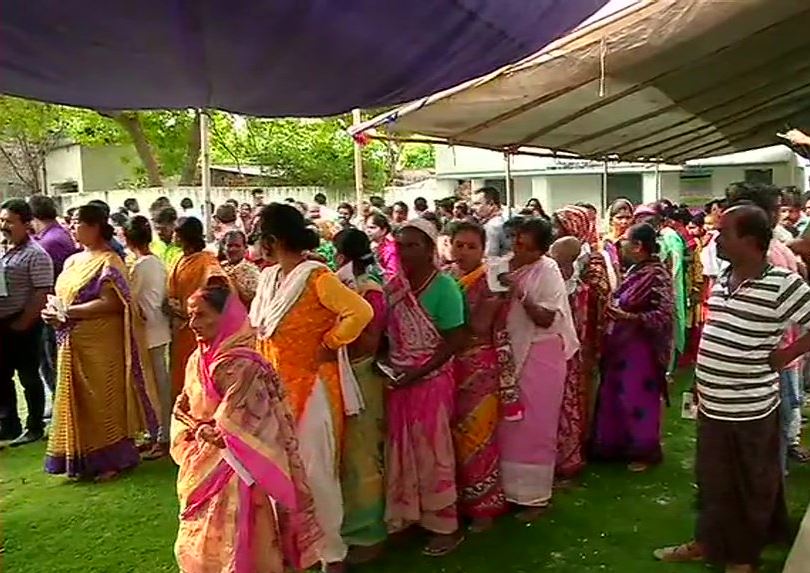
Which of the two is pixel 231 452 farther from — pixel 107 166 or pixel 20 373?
pixel 107 166

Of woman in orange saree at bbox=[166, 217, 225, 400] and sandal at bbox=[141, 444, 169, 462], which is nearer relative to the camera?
woman in orange saree at bbox=[166, 217, 225, 400]

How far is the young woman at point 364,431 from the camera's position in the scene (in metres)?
3.67

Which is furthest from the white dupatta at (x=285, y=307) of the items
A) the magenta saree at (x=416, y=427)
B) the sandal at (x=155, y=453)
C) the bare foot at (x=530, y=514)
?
the sandal at (x=155, y=453)

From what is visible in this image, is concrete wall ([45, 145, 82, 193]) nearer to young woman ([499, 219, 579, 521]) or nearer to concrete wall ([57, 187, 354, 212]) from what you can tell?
concrete wall ([57, 187, 354, 212])

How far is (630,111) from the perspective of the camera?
6.79 metres

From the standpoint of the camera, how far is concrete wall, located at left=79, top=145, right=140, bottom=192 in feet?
90.3

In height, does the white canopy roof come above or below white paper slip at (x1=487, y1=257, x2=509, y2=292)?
above

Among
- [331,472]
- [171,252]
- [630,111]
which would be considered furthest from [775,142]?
[331,472]

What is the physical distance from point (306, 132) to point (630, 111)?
821 inches

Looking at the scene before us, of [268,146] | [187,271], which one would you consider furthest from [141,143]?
[187,271]

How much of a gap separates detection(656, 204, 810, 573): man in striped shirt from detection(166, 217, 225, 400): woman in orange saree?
293 centimetres

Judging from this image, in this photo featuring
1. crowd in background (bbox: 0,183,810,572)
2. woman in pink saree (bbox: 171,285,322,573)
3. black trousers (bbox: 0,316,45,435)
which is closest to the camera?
woman in pink saree (bbox: 171,285,322,573)

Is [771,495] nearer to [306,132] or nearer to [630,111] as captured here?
[630,111]

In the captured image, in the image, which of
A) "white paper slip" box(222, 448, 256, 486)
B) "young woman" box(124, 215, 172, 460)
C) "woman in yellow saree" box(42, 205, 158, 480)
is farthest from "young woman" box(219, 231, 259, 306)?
"white paper slip" box(222, 448, 256, 486)
